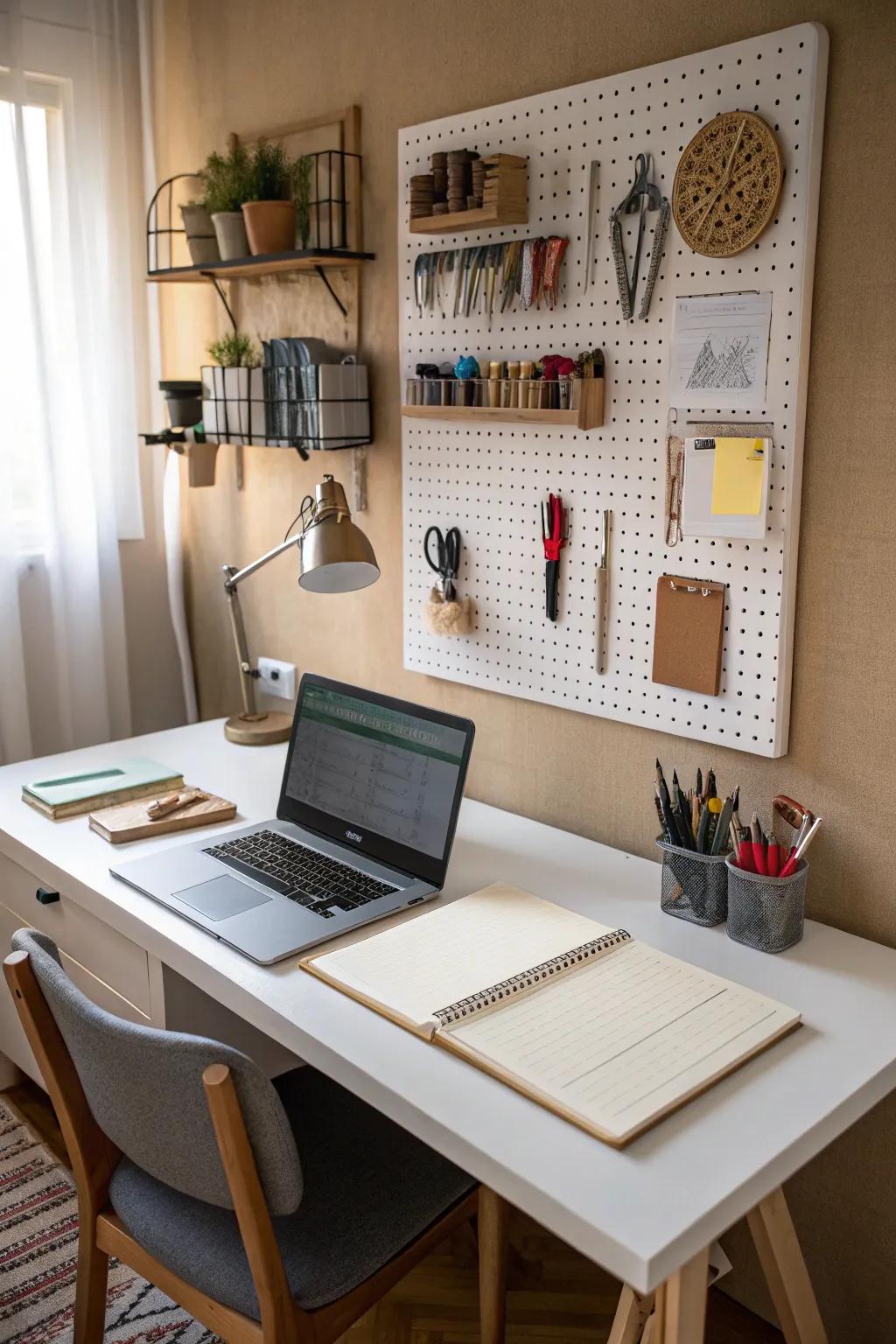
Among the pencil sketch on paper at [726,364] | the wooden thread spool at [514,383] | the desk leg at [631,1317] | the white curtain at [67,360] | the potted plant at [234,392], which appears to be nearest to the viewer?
the desk leg at [631,1317]

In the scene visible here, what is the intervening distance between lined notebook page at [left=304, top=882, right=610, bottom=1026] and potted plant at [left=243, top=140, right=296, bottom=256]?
128cm

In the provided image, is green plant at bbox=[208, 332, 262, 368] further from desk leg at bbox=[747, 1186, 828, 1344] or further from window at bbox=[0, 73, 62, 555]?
desk leg at bbox=[747, 1186, 828, 1344]

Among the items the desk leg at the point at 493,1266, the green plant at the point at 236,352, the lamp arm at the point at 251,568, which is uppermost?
the green plant at the point at 236,352

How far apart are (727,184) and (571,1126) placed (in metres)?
1.14

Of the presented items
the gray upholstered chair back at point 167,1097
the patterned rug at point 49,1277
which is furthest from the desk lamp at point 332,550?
the patterned rug at point 49,1277

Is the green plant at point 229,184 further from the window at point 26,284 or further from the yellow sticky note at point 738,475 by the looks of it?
the yellow sticky note at point 738,475

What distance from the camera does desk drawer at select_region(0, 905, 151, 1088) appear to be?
171cm

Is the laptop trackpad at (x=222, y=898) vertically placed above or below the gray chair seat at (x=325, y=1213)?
above

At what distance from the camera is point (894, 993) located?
135 centimetres

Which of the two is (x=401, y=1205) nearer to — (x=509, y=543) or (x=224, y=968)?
(x=224, y=968)

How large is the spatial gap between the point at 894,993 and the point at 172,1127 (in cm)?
Result: 83

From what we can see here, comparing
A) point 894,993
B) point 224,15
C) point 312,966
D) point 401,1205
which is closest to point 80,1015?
point 312,966

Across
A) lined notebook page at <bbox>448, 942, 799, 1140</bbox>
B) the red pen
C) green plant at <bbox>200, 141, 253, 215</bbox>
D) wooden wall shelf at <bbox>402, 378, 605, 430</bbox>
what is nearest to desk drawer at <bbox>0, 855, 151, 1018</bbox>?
lined notebook page at <bbox>448, 942, 799, 1140</bbox>

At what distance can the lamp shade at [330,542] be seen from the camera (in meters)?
1.77
